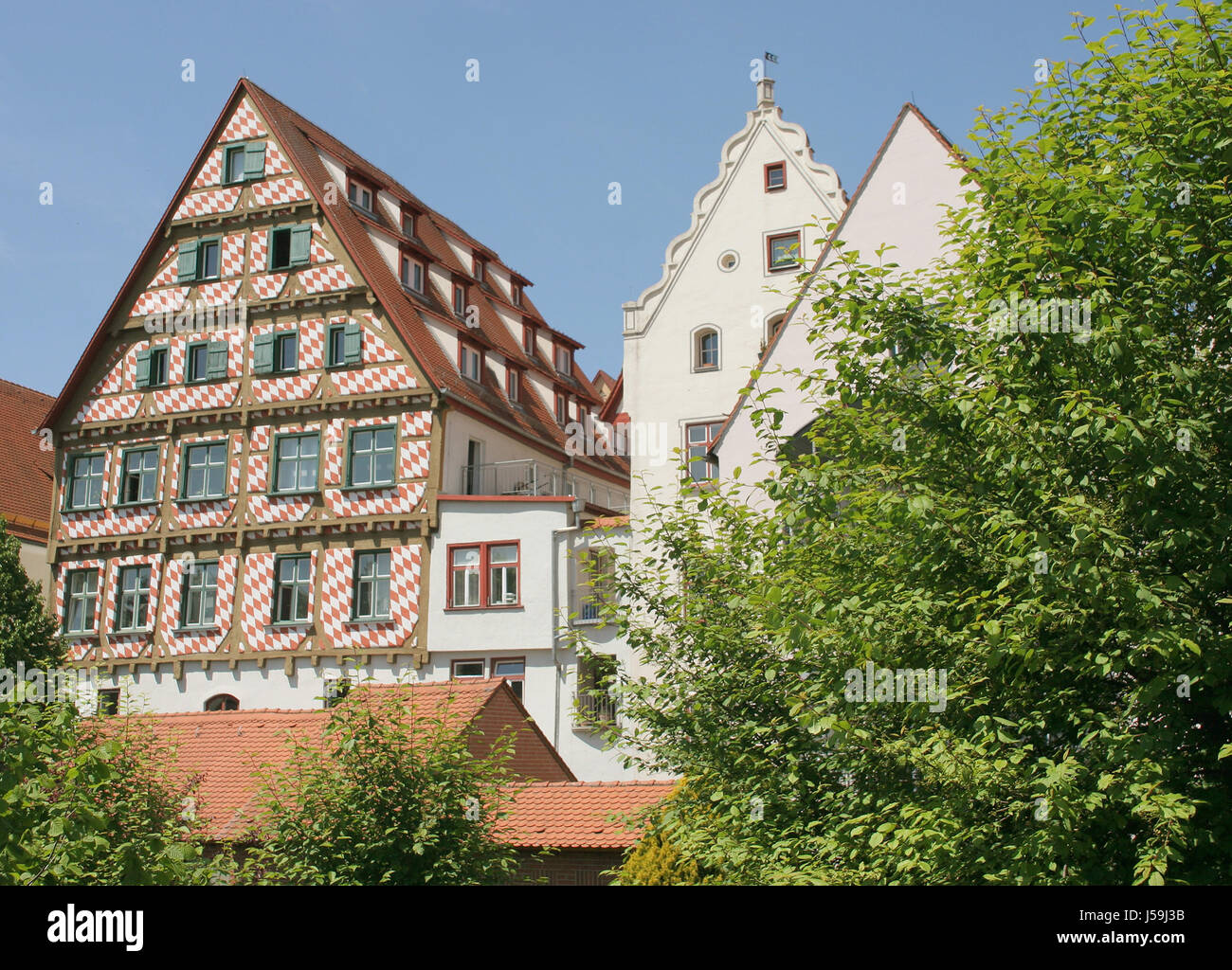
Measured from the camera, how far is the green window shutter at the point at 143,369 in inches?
1511

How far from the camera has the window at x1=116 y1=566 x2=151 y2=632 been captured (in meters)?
36.8

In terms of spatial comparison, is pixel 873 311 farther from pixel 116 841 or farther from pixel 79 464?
pixel 79 464

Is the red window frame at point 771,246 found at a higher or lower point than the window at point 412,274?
lower

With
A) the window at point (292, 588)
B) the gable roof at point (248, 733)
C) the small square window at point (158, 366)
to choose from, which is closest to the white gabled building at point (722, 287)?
the gable roof at point (248, 733)

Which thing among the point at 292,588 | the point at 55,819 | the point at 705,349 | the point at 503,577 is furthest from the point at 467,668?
the point at 55,819

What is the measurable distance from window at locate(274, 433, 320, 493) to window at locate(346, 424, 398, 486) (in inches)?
44.6

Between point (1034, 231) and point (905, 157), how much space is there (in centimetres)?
1478

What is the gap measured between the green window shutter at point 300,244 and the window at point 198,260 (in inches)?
115

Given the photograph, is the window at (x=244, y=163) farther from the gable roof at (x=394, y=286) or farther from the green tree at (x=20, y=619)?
the green tree at (x=20, y=619)

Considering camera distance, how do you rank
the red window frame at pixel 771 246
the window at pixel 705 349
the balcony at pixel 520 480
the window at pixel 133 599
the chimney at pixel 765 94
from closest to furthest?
the red window frame at pixel 771 246 → the window at pixel 705 349 → the chimney at pixel 765 94 → the balcony at pixel 520 480 → the window at pixel 133 599

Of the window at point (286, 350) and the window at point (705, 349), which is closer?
the window at point (705, 349)

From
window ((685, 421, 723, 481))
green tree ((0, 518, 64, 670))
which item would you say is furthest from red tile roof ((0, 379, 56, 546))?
window ((685, 421, 723, 481))

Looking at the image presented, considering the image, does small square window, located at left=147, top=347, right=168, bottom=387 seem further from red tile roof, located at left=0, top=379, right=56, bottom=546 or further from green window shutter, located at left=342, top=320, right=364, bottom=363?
green window shutter, located at left=342, top=320, right=364, bottom=363

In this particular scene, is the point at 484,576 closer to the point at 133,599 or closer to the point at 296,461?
the point at 296,461
